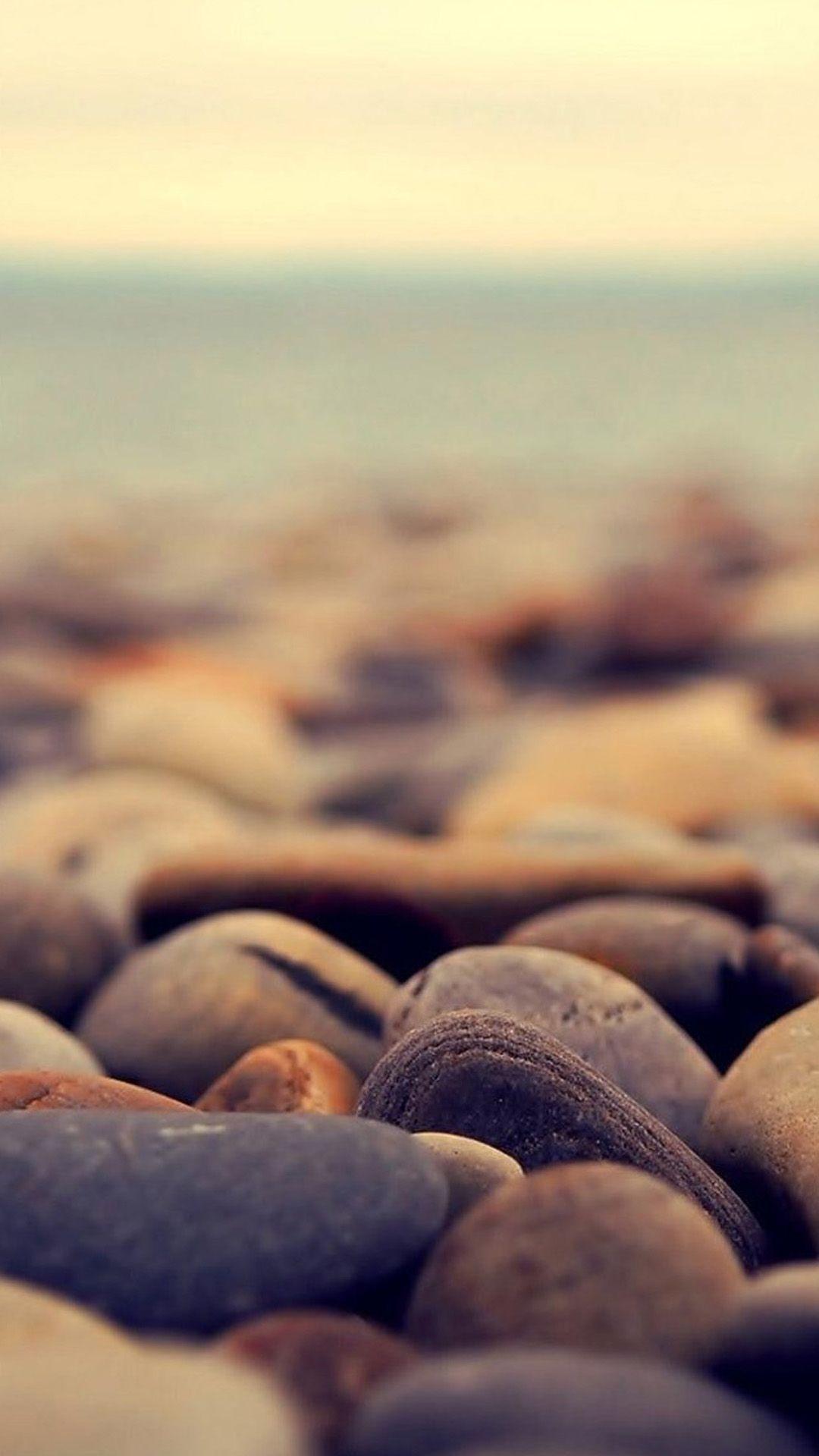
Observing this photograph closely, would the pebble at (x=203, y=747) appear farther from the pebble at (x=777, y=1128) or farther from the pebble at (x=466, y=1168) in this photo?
the pebble at (x=466, y=1168)

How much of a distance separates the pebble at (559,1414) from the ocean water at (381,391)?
11600 millimetres

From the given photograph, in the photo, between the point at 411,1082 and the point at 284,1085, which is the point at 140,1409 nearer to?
the point at 411,1082

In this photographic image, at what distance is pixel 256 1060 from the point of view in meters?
1.74

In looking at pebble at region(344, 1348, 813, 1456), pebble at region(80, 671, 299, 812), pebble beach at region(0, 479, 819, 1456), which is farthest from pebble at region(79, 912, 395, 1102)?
pebble at region(80, 671, 299, 812)

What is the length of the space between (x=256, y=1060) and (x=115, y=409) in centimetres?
1353

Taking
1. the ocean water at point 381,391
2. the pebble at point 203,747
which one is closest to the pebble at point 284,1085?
the pebble at point 203,747

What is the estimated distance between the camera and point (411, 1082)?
1.53m

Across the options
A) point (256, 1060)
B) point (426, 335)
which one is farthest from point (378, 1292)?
point (426, 335)

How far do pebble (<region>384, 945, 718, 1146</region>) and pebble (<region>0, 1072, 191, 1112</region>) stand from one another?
11.4 inches

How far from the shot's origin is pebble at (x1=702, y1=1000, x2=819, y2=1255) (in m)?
1.54

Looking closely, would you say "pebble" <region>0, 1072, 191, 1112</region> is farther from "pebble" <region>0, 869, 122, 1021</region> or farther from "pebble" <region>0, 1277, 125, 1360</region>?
"pebble" <region>0, 869, 122, 1021</region>

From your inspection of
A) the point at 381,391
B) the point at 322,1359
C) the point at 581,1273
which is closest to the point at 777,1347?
the point at 581,1273

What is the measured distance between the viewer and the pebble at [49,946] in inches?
82.5

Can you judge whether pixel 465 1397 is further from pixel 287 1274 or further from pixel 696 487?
pixel 696 487
